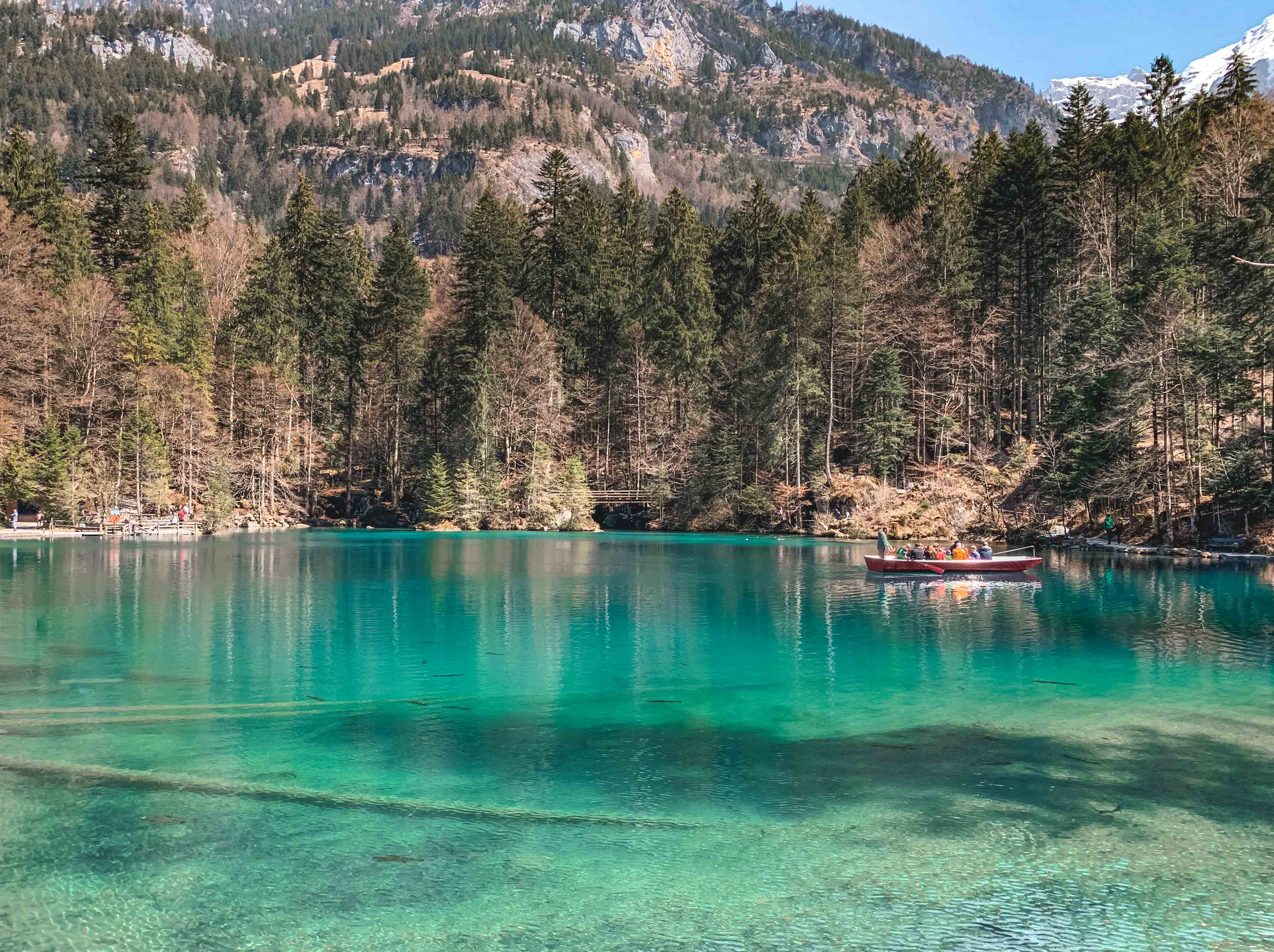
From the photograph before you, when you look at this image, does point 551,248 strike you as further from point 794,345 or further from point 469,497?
point 794,345

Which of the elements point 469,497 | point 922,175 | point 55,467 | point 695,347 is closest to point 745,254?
point 695,347

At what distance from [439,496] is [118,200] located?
106 feet

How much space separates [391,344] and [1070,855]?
238ft

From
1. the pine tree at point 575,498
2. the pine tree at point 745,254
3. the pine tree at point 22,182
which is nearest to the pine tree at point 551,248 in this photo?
the pine tree at point 745,254

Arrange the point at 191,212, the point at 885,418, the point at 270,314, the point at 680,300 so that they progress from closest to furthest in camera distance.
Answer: the point at 885,418 → the point at 270,314 → the point at 680,300 → the point at 191,212

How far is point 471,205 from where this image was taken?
18012 centimetres

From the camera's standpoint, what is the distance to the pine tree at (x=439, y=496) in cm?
6994

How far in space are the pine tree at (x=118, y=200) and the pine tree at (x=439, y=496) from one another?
86.5 ft

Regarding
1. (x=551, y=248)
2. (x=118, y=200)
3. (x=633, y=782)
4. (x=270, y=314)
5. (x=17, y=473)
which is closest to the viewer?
(x=633, y=782)

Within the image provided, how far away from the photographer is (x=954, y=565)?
3716cm

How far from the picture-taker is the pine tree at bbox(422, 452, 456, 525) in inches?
2753

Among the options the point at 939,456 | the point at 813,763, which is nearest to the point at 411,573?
the point at 813,763

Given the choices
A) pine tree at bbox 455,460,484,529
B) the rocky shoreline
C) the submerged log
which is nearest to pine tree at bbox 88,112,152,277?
pine tree at bbox 455,460,484,529

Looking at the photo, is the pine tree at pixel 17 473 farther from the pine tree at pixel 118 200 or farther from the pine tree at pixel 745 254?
the pine tree at pixel 745 254
